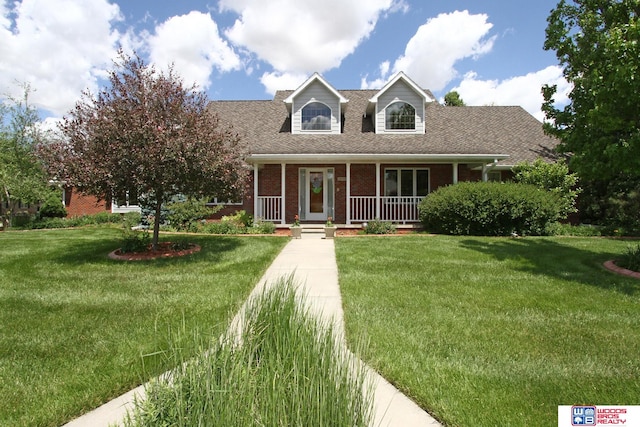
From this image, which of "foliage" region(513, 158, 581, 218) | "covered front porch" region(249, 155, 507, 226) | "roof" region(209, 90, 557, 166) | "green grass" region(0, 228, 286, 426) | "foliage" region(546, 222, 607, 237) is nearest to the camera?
"green grass" region(0, 228, 286, 426)

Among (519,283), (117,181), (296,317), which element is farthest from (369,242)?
(296,317)

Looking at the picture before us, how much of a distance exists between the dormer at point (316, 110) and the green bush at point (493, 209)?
646cm

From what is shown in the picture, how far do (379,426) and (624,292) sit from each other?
5940 millimetres

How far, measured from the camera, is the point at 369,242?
37.3 ft

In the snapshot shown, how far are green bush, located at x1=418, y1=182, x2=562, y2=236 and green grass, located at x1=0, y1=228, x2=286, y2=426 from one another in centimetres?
712

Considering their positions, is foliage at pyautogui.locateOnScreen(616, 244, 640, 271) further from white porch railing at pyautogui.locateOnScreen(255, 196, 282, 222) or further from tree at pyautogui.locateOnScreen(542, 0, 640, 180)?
white porch railing at pyautogui.locateOnScreen(255, 196, 282, 222)

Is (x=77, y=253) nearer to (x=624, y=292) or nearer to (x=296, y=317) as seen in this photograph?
(x=296, y=317)

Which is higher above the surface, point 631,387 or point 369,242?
point 369,242

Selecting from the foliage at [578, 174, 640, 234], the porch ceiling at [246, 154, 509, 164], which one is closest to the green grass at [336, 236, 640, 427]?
the porch ceiling at [246, 154, 509, 164]

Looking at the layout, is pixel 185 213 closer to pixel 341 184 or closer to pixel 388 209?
pixel 341 184

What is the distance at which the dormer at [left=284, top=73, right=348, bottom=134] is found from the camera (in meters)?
16.6

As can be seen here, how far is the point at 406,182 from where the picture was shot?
54.3 ft

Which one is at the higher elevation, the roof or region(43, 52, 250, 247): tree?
the roof

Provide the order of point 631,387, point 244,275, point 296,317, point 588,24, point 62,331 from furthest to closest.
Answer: point 588,24
point 244,275
point 62,331
point 631,387
point 296,317
